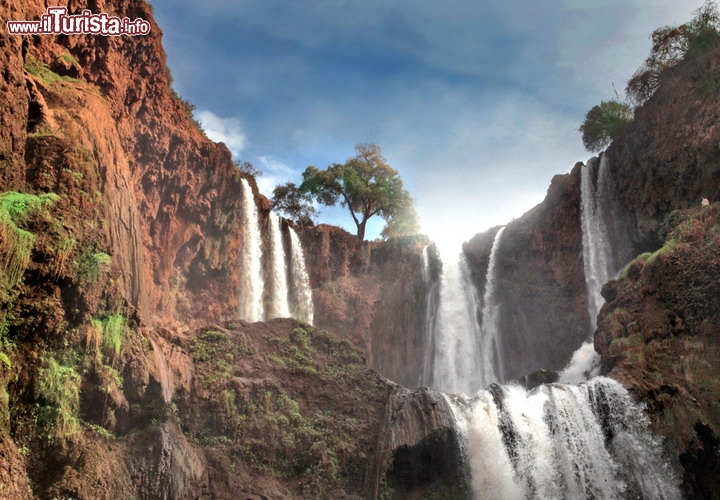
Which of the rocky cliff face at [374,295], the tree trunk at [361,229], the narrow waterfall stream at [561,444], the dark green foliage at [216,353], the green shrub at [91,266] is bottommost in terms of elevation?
the narrow waterfall stream at [561,444]

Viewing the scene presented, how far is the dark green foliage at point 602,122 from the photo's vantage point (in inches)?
1261

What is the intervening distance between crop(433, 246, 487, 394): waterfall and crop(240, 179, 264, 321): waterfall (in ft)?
45.3

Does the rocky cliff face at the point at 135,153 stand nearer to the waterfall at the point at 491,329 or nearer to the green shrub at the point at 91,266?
the green shrub at the point at 91,266

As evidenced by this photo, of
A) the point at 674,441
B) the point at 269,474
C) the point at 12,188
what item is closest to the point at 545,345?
the point at 674,441

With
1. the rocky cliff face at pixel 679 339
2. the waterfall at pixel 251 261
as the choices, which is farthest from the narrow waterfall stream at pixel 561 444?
the waterfall at pixel 251 261

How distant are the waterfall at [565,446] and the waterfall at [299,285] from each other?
66.3 ft

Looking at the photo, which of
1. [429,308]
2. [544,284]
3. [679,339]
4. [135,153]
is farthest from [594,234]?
[135,153]

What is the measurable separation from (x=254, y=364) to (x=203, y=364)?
2241 mm

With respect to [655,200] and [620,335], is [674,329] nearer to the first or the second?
[620,335]

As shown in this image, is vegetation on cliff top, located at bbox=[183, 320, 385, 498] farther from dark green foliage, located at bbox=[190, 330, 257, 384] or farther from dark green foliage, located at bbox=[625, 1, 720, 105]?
dark green foliage, located at bbox=[625, 1, 720, 105]

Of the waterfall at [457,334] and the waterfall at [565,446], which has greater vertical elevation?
the waterfall at [457,334]

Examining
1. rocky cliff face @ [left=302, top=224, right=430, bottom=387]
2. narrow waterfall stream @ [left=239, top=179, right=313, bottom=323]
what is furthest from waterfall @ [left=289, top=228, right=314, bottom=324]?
rocky cliff face @ [left=302, top=224, right=430, bottom=387]

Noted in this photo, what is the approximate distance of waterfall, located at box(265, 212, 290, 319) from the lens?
3469cm

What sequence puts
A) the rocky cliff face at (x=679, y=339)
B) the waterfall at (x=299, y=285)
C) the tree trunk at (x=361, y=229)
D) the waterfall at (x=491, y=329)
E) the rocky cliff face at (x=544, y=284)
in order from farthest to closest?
the tree trunk at (x=361, y=229), the waterfall at (x=299, y=285), the waterfall at (x=491, y=329), the rocky cliff face at (x=544, y=284), the rocky cliff face at (x=679, y=339)
